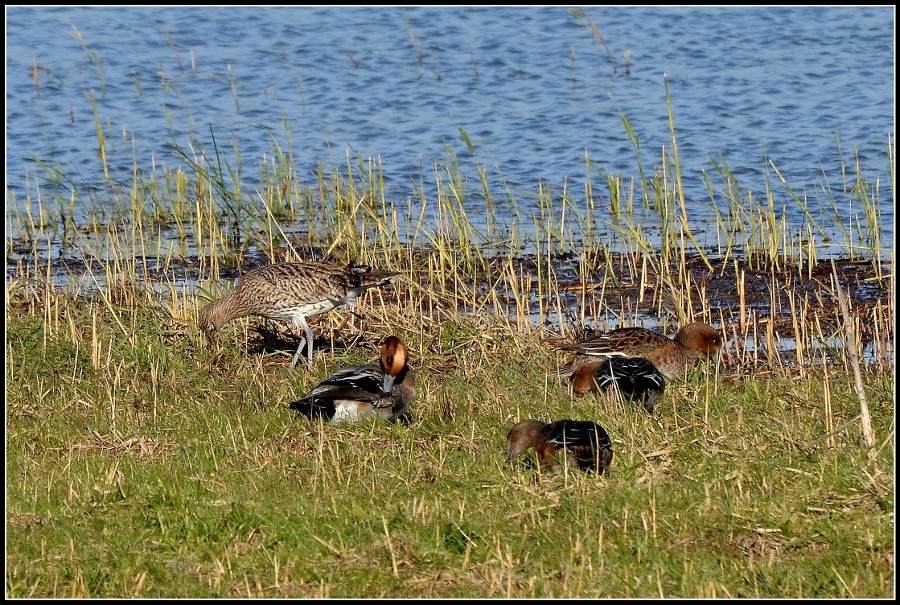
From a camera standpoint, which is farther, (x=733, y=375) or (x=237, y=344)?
(x=237, y=344)

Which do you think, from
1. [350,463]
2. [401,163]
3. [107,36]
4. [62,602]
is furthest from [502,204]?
[107,36]

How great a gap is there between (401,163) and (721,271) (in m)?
5.37

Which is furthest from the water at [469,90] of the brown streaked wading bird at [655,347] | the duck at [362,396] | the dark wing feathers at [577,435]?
the dark wing feathers at [577,435]

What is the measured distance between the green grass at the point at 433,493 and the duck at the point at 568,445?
98 mm

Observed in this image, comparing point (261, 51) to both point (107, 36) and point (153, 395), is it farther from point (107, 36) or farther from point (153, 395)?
point (153, 395)

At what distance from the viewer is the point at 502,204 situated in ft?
46.9

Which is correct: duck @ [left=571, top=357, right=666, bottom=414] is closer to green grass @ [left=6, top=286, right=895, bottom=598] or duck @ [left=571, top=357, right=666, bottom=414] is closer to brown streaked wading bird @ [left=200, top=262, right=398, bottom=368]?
green grass @ [left=6, top=286, right=895, bottom=598]

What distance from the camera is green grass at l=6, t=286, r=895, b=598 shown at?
511 cm

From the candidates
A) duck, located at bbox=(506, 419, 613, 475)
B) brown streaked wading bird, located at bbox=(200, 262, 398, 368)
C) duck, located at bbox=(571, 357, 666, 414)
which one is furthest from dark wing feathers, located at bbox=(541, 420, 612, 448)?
brown streaked wading bird, located at bbox=(200, 262, 398, 368)

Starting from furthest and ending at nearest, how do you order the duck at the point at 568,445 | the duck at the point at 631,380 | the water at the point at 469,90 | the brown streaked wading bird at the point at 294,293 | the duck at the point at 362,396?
1. the water at the point at 469,90
2. the brown streaked wading bird at the point at 294,293
3. the duck at the point at 631,380
4. the duck at the point at 362,396
5. the duck at the point at 568,445

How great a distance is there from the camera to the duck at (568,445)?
626 cm

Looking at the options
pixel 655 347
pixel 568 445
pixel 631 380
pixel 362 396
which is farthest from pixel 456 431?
pixel 655 347

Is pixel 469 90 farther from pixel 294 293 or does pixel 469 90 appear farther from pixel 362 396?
pixel 362 396

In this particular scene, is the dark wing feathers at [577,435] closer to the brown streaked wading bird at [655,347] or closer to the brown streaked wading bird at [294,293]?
the brown streaked wading bird at [655,347]
